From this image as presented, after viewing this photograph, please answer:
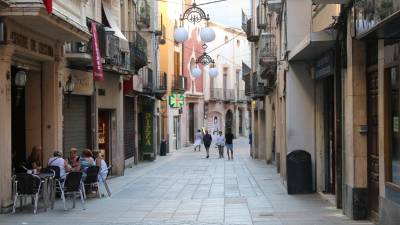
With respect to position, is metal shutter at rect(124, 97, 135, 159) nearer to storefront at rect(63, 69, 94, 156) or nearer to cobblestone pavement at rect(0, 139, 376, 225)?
cobblestone pavement at rect(0, 139, 376, 225)

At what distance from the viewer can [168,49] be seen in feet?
154

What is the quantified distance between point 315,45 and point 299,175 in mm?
4024

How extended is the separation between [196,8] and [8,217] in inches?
543

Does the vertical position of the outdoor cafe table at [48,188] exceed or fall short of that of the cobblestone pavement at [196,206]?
it exceeds it

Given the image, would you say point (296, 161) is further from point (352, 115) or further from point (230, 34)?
point (230, 34)

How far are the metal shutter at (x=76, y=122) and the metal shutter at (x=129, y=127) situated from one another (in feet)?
24.9

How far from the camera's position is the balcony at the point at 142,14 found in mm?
31503

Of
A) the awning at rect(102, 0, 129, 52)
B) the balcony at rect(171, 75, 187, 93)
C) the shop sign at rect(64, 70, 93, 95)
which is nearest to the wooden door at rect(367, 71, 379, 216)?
the shop sign at rect(64, 70, 93, 95)

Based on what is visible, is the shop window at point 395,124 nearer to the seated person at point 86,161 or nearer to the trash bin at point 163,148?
the seated person at point 86,161

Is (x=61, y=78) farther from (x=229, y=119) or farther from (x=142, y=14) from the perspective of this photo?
(x=229, y=119)

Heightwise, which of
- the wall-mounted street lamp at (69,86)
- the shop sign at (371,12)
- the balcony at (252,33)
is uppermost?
the balcony at (252,33)

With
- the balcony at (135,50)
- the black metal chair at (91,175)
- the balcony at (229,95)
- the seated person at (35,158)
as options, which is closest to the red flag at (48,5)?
the seated person at (35,158)

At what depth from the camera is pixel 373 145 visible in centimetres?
1175

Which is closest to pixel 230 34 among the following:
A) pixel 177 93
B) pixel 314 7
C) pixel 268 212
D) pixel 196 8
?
pixel 177 93
